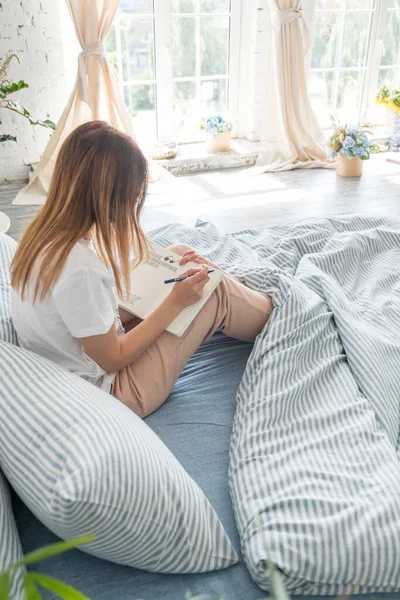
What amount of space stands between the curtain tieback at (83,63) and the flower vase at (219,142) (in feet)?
3.55

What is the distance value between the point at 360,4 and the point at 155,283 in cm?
403

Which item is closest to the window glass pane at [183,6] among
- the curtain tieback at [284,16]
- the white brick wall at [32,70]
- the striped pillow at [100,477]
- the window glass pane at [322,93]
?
the curtain tieback at [284,16]

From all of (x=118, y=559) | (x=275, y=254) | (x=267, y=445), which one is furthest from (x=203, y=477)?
(x=275, y=254)

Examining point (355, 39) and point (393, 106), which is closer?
point (393, 106)

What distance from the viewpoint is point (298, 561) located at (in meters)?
0.96

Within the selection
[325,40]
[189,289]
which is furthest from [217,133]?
[189,289]

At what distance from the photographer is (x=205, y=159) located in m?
4.26

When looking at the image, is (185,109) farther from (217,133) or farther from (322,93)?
(322,93)

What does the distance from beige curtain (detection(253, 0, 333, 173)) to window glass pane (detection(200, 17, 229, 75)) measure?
38cm

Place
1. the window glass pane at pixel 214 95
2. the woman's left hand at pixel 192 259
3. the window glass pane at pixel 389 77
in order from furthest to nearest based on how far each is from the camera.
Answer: the window glass pane at pixel 389 77
the window glass pane at pixel 214 95
the woman's left hand at pixel 192 259

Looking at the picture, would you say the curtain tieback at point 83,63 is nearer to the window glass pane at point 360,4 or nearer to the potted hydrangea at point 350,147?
the potted hydrangea at point 350,147

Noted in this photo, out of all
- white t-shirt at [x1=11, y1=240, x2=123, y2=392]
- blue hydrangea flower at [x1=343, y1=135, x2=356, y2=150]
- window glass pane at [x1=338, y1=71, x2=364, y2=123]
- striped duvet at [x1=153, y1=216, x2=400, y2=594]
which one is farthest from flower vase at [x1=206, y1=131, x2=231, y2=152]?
white t-shirt at [x1=11, y1=240, x2=123, y2=392]

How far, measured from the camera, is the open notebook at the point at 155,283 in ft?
5.03

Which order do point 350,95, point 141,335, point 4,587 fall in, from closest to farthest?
point 4,587, point 141,335, point 350,95
